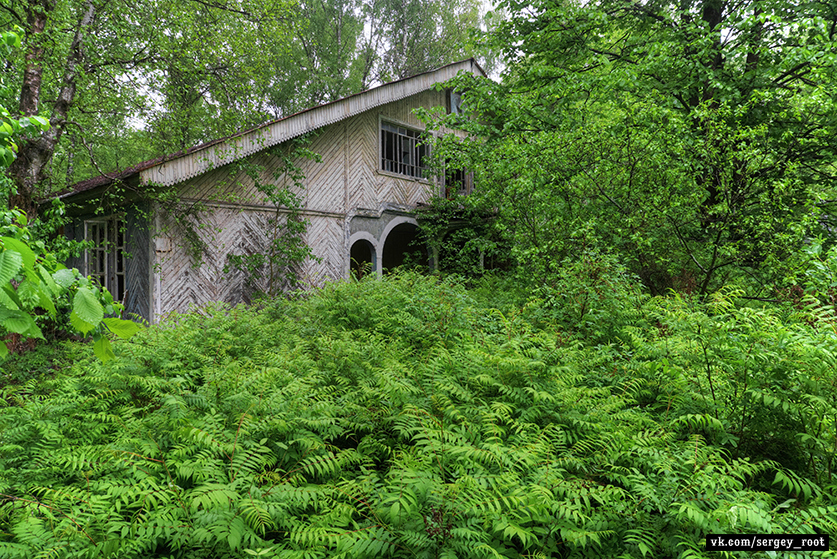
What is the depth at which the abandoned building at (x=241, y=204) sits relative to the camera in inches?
344

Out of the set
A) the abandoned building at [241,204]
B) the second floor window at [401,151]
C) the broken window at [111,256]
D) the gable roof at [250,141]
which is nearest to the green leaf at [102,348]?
the abandoned building at [241,204]

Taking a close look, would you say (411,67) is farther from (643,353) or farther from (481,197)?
(643,353)

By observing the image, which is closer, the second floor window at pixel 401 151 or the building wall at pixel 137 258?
the building wall at pixel 137 258

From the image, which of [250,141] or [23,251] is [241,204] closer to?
[250,141]

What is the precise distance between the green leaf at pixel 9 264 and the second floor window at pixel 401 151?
11.6 m

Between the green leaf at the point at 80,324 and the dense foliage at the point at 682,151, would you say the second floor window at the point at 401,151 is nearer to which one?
the dense foliage at the point at 682,151

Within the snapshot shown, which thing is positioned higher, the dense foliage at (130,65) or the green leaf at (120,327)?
the dense foliage at (130,65)

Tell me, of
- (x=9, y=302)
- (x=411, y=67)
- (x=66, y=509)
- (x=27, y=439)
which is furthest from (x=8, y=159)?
(x=411, y=67)

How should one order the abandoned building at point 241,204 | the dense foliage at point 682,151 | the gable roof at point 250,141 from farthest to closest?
Result: the abandoned building at point 241,204, the gable roof at point 250,141, the dense foliage at point 682,151

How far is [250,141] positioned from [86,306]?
327 inches

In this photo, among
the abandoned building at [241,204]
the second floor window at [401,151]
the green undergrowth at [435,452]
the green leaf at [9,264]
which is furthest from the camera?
the second floor window at [401,151]

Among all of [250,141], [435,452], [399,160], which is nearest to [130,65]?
[250,141]

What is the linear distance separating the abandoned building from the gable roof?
0.02m

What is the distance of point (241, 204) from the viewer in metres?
9.91
